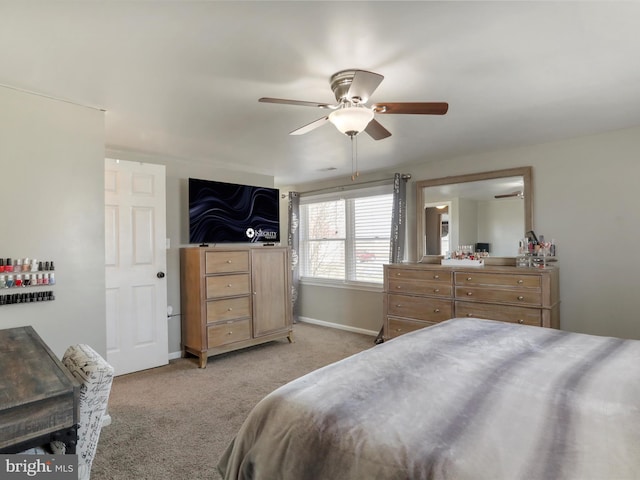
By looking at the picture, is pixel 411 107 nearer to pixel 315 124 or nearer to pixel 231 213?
pixel 315 124

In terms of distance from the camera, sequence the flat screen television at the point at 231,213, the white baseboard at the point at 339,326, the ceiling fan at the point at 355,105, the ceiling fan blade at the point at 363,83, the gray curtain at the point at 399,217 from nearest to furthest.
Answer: the ceiling fan blade at the point at 363,83 → the ceiling fan at the point at 355,105 → the flat screen television at the point at 231,213 → the gray curtain at the point at 399,217 → the white baseboard at the point at 339,326

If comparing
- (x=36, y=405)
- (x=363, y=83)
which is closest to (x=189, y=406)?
(x=36, y=405)

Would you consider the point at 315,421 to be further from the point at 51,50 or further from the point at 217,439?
the point at 51,50

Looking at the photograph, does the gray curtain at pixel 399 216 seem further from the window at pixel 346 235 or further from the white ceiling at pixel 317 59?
the white ceiling at pixel 317 59

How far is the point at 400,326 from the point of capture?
400 centimetres

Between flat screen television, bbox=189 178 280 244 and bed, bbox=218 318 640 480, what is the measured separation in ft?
10.2

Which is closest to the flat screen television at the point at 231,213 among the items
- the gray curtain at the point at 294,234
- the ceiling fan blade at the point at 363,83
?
the gray curtain at the point at 294,234

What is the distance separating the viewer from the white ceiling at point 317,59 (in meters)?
1.56

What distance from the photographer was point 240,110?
2666 mm

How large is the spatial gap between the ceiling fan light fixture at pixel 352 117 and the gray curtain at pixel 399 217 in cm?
264

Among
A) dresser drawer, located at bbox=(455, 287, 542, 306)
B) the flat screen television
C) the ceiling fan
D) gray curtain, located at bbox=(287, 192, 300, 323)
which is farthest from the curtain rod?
the ceiling fan

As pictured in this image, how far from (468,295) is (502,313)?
1.12 ft

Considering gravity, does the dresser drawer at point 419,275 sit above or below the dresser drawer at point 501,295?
above

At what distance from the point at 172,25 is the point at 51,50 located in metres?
0.74
